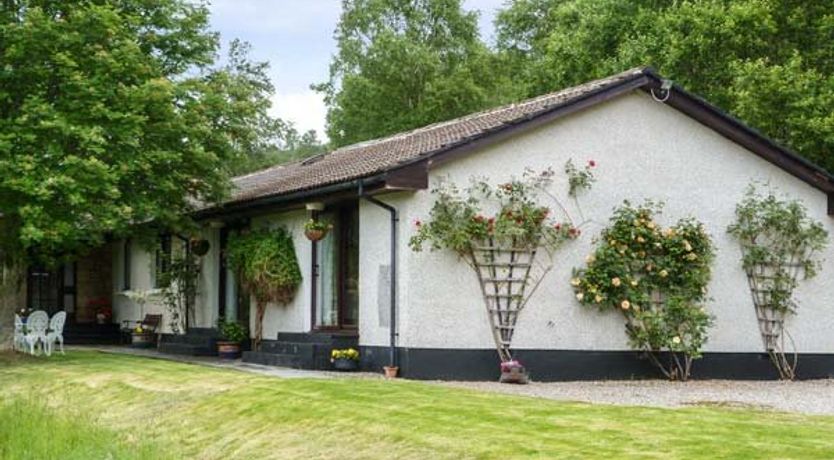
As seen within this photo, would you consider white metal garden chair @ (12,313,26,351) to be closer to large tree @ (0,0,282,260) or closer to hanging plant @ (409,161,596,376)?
large tree @ (0,0,282,260)

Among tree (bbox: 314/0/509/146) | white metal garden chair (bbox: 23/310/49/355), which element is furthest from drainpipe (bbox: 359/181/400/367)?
tree (bbox: 314/0/509/146)

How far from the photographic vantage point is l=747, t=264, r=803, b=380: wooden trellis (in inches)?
720

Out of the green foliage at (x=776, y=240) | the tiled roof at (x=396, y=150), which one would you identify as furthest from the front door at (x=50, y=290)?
the green foliage at (x=776, y=240)

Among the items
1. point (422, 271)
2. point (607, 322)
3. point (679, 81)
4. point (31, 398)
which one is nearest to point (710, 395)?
point (607, 322)

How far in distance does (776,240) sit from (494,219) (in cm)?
539

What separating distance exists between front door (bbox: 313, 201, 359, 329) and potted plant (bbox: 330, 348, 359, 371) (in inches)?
34.8

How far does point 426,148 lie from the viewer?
16.9 m

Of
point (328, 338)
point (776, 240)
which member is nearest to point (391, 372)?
point (328, 338)

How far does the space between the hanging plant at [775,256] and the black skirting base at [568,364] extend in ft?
1.13

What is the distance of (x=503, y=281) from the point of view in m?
16.2

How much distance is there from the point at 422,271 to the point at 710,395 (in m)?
4.22

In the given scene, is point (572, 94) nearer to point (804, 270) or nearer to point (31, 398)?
point (804, 270)

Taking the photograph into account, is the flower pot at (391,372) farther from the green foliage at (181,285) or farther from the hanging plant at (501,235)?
the green foliage at (181,285)

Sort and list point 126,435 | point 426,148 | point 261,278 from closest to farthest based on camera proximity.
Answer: point 126,435
point 426,148
point 261,278
